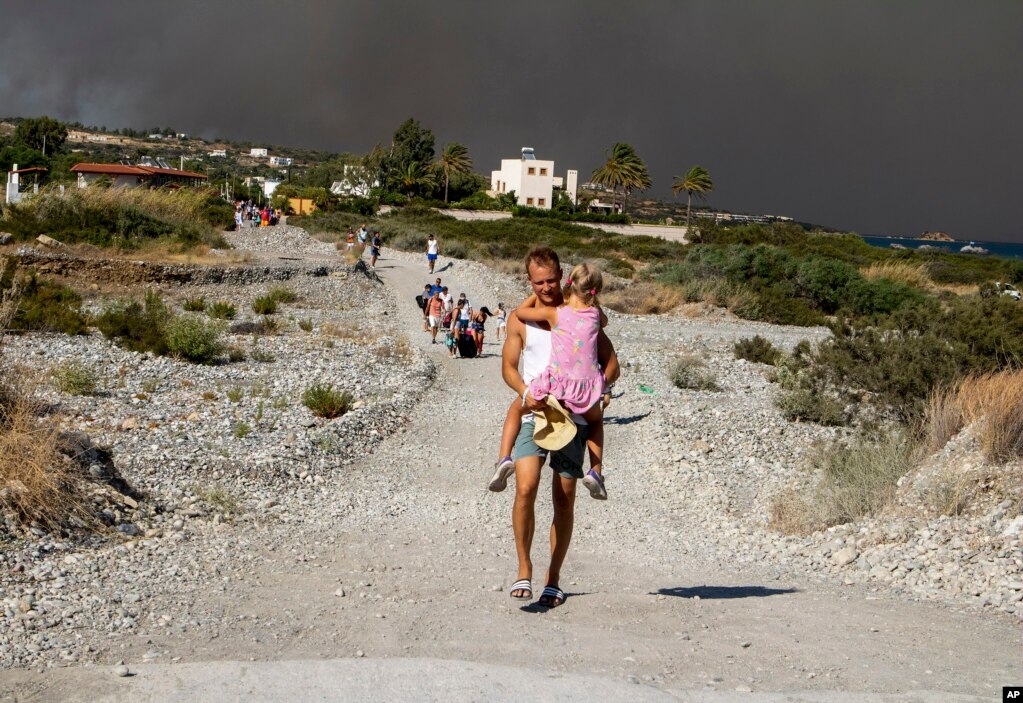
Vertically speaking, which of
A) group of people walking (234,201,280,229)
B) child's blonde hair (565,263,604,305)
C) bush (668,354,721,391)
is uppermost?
group of people walking (234,201,280,229)

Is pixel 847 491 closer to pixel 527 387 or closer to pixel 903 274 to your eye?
pixel 527 387

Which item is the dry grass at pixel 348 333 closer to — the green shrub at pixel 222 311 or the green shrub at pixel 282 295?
the green shrub at pixel 222 311

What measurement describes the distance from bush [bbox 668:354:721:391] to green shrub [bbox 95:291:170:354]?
30.6 ft

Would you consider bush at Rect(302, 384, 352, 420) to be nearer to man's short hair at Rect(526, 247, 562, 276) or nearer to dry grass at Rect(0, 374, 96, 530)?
dry grass at Rect(0, 374, 96, 530)

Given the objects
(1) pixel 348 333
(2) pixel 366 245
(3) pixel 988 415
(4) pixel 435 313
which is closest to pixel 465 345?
(4) pixel 435 313

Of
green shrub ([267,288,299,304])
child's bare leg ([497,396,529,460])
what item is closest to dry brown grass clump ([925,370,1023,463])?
child's bare leg ([497,396,529,460])

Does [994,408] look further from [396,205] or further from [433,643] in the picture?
[396,205]

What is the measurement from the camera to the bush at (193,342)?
19.1 m

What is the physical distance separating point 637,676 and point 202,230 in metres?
39.2

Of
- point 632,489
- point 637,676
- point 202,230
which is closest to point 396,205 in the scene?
point 202,230

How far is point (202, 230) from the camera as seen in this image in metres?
41.5

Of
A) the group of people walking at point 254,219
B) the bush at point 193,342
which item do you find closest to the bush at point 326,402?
the bush at point 193,342

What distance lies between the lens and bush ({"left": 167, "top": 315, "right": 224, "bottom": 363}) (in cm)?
1912

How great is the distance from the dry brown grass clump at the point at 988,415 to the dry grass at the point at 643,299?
23.9 metres
